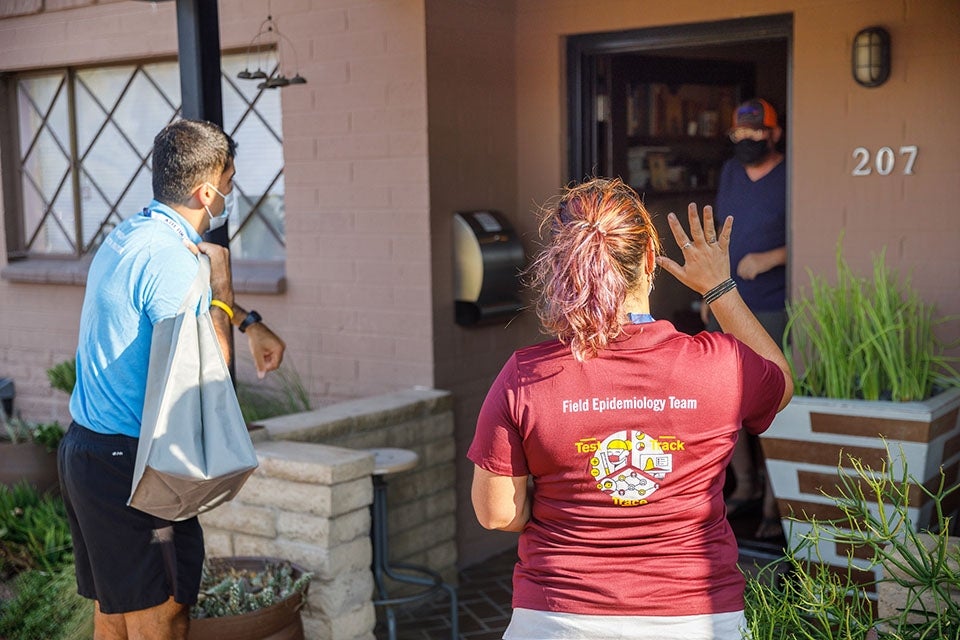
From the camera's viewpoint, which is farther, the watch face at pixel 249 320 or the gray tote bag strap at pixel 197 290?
the watch face at pixel 249 320

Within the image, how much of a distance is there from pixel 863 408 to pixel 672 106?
3.03 meters

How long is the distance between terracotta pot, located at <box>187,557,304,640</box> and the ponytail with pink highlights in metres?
1.92

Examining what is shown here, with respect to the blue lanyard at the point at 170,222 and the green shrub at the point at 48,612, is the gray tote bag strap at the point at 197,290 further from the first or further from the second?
the green shrub at the point at 48,612

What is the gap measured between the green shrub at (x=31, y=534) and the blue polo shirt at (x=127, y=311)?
1.77 metres

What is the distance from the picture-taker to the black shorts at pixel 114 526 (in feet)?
10.2

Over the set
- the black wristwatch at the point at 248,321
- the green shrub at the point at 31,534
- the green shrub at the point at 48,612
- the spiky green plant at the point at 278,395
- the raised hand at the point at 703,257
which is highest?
the raised hand at the point at 703,257

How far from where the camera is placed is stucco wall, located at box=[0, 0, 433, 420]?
214 inches

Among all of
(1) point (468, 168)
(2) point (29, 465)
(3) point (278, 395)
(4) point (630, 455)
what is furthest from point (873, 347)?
(2) point (29, 465)

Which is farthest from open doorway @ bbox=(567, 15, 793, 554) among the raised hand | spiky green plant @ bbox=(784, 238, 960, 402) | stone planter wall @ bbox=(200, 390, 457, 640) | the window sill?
the raised hand

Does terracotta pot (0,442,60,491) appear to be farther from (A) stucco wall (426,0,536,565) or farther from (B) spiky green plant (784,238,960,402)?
(B) spiky green plant (784,238,960,402)

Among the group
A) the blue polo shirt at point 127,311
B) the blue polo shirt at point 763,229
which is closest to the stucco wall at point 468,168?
the blue polo shirt at point 763,229

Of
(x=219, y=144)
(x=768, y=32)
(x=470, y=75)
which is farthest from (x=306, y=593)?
(x=768, y=32)

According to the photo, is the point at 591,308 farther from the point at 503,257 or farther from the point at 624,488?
the point at 503,257

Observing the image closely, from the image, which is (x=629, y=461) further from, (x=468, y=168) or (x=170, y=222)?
(x=468, y=168)
